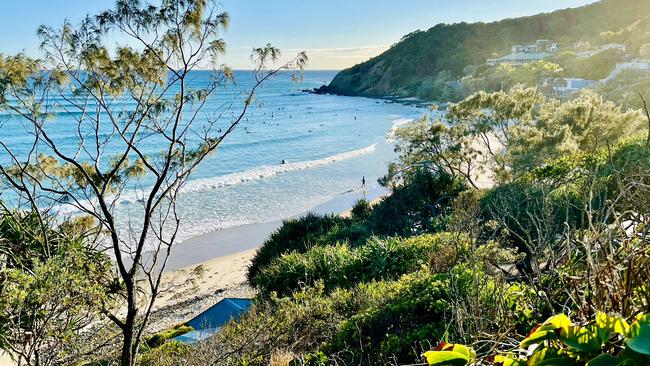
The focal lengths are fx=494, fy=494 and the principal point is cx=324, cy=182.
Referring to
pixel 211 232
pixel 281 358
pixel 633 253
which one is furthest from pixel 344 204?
pixel 633 253

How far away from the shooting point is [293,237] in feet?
53.3

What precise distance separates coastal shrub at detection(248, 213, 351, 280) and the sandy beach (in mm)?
1046

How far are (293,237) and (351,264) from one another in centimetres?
586

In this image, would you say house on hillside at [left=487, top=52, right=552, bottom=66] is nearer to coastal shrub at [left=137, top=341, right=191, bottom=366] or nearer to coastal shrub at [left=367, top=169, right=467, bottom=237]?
coastal shrub at [left=367, top=169, right=467, bottom=237]

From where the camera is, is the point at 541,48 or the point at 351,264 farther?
the point at 541,48

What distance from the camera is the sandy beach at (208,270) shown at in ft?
53.2

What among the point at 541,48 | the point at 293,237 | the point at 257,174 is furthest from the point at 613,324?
the point at 541,48

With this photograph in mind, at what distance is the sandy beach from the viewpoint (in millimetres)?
16203

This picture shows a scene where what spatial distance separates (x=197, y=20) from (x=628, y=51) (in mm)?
69248

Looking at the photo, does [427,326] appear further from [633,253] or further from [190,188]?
[190,188]

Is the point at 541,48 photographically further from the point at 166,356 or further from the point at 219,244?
the point at 166,356

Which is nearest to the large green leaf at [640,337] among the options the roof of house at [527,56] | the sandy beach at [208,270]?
the sandy beach at [208,270]

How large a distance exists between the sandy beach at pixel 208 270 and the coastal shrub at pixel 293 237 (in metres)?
1.05

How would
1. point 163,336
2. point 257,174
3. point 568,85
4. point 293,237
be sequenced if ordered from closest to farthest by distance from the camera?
point 163,336 → point 293,237 → point 257,174 → point 568,85
